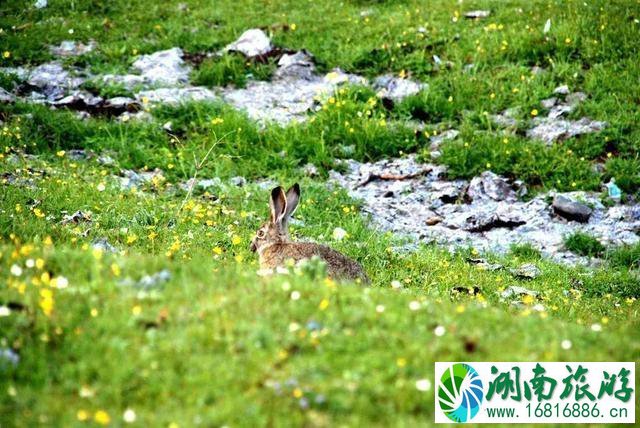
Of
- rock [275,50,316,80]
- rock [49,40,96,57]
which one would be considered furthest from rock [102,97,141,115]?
rock [275,50,316,80]

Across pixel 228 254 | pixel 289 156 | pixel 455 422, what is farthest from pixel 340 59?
pixel 455 422

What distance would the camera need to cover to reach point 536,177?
55.8 feet

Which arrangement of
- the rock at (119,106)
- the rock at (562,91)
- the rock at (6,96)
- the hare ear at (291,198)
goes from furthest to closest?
the rock at (119,106), the rock at (562,91), the rock at (6,96), the hare ear at (291,198)

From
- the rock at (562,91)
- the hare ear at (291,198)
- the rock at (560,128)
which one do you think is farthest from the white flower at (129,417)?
the rock at (562,91)

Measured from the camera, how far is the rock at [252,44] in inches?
859

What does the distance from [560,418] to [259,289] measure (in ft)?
8.99

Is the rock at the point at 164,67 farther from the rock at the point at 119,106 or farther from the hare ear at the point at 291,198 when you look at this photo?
the hare ear at the point at 291,198

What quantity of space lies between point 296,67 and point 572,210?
28.9 ft

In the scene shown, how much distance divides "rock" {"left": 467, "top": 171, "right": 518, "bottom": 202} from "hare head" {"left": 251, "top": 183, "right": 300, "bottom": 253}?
6.03 metres

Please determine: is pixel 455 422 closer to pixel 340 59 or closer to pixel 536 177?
pixel 536 177

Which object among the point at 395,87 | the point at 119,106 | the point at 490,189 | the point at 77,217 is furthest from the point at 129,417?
the point at 395,87

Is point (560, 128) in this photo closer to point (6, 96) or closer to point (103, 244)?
point (103, 244)

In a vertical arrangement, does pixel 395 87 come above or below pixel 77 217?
below

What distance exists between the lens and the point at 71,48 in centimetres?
2233
